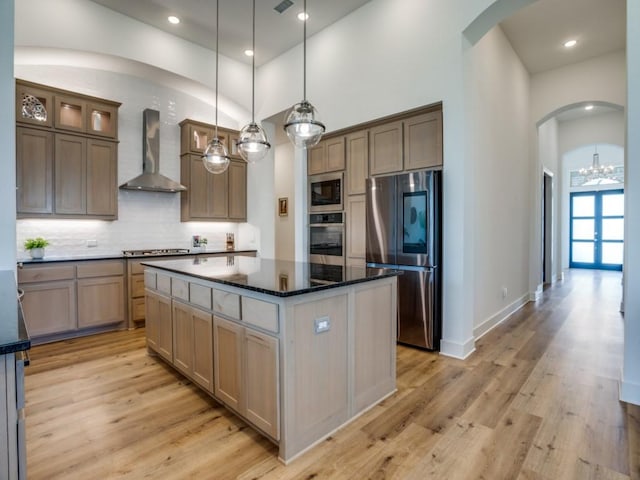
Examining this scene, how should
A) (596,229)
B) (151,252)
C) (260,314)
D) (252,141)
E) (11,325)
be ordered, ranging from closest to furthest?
(11,325) → (260,314) → (252,141) → (151,252) → (596,229)

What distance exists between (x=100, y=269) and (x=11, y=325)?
348cm

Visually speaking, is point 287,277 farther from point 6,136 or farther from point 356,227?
point 356,227

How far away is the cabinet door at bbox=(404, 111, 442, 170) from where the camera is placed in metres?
3.44

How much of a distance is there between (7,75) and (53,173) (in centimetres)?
230

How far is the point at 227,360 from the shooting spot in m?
2.15

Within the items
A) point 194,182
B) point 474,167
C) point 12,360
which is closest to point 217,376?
point 12,360

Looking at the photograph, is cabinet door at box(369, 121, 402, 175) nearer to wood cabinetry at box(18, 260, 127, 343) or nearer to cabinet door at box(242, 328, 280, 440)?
cabinet door at box(242, 328, 280, 440)

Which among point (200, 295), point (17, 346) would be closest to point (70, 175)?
point (200, 295)

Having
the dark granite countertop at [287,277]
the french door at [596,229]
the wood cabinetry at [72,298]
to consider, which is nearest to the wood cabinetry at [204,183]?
the wood cabinetry at [72,298]

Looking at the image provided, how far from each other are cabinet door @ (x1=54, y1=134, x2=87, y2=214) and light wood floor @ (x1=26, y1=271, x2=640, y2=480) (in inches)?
69.5

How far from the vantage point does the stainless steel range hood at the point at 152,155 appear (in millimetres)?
4754

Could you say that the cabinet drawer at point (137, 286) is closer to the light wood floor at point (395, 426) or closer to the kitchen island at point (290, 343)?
the light wood floor at point (395, 426)

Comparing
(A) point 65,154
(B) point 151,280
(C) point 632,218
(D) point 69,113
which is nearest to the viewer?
(C) point 632,218

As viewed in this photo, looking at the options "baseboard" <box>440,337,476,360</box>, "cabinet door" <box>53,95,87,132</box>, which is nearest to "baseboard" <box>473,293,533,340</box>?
"baseboard" <box>440,337,476,360</box>
